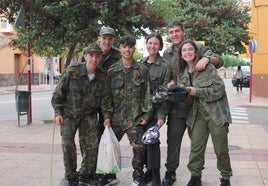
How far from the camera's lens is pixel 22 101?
1157cm

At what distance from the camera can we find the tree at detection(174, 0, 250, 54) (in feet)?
104

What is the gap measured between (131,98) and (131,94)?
49 mm

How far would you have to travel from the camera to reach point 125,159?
7438mm

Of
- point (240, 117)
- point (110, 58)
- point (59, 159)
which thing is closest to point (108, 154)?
point (110, 58)

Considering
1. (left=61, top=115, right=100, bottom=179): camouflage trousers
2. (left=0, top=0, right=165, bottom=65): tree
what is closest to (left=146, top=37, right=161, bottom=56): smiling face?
(left=61, top=115, right=100, bottom=179): camouflage trousers

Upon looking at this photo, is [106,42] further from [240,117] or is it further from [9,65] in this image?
[9,65]

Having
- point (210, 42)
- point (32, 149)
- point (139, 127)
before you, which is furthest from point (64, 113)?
point (210, 42)

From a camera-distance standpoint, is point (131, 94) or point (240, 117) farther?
point (240, 117)

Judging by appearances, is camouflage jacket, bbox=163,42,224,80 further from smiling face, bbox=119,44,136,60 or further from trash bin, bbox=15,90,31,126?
trash bin, bbox=15,90,31,126

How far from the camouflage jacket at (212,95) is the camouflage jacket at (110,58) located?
1187 mm

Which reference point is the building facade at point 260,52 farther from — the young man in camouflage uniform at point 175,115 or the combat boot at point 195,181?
the combat boot at point 195,181

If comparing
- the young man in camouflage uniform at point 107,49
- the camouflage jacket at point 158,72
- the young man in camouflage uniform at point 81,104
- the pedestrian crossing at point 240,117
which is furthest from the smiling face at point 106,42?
the pedestrian crossing at point 240,117

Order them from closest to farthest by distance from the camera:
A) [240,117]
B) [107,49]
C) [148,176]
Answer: [148,176]
[107,49]
[240,117]

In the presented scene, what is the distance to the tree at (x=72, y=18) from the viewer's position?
10.6 m
